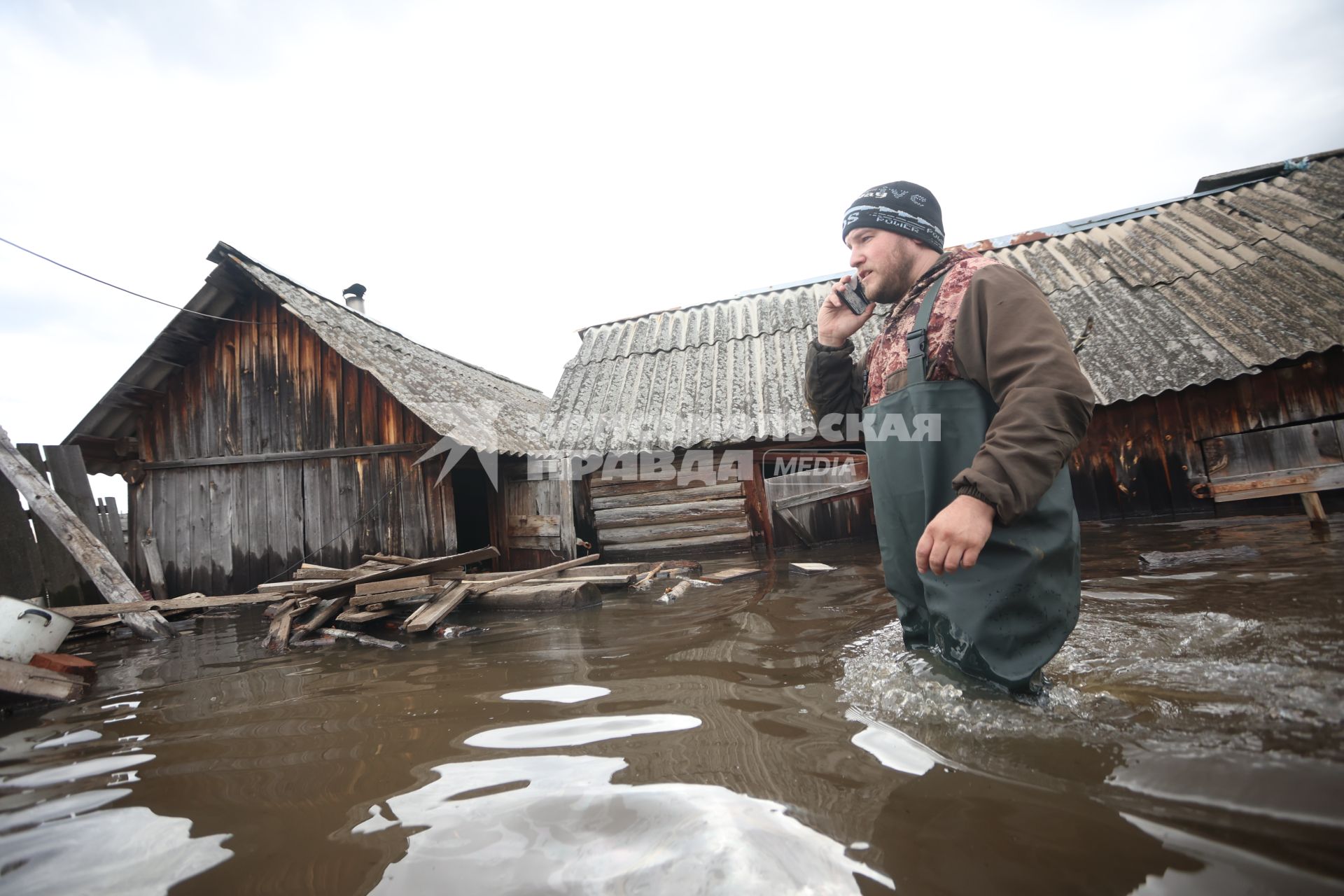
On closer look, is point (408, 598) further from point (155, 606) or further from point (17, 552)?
point (17, 552)

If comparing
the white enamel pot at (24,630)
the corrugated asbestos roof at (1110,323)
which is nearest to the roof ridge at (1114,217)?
the corrugated asbestos roof at (1110,323)

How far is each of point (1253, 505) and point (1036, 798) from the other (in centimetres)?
801

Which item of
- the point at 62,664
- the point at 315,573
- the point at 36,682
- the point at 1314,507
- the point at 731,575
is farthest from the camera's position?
the point at 315,573

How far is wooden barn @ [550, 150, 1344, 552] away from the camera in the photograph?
21.6ft

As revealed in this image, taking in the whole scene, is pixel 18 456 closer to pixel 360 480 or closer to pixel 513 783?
pixel 360 480

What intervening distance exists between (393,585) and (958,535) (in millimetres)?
4916

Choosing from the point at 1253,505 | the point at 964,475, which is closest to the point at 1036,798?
the point at 964,475

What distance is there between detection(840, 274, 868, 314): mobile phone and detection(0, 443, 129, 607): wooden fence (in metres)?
8.23

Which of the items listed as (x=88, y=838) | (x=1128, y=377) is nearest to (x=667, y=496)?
(x=1128, y=377)

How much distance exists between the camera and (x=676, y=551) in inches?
337

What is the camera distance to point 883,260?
2.20 metres

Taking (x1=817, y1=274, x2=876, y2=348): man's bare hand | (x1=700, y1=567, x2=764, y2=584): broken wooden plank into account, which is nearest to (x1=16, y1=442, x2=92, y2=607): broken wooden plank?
(x1=700, y1=567, x2=764, y2=584): broken wooden plank

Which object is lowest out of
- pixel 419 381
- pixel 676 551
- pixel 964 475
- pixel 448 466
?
pixel 676 551

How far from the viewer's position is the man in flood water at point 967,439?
5.17 ft
